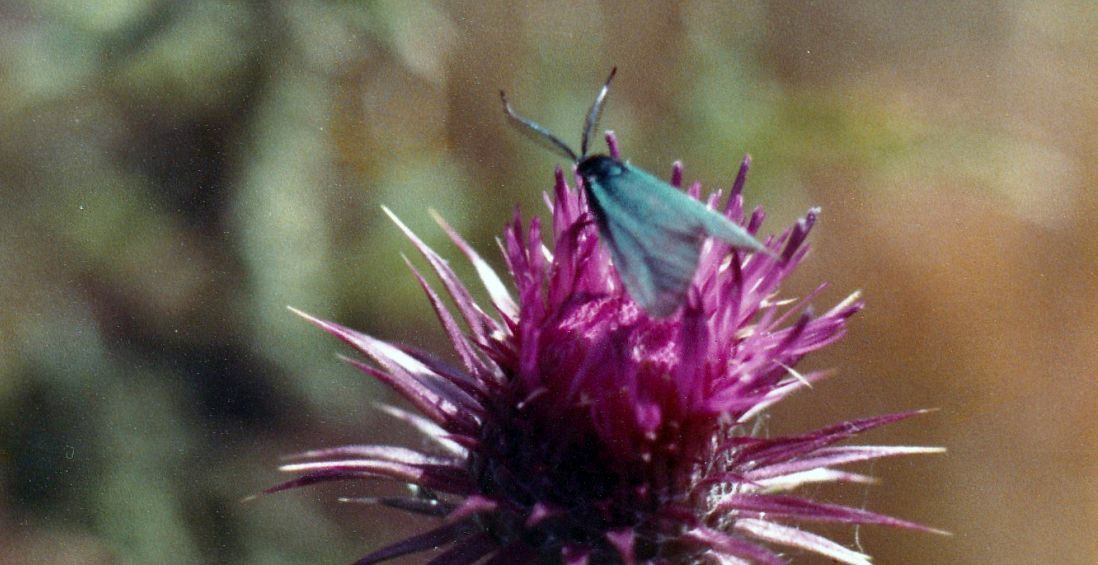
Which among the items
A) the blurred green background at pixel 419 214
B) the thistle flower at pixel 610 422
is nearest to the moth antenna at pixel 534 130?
the thistle flower at pixel 610 422

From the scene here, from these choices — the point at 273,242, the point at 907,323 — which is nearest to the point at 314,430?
the point at 273,242

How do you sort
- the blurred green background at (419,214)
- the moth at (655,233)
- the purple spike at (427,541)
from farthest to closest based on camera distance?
the blurred green background at (419,214), the purple spike at (427,541), the moth at (655,233)

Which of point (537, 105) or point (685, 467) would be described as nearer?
point (685, 467)

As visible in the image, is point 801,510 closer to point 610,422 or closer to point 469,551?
point 610,422

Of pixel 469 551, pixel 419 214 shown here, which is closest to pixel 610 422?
pixel 469 551

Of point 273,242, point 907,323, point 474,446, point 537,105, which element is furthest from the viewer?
point 907,323

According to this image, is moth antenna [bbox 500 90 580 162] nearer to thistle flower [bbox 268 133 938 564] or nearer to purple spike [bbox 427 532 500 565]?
thistle flower [bbox 268 133 938 564]

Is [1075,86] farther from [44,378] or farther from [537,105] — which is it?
[44,378]

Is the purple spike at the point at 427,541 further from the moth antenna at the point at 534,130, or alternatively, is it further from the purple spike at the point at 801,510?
the moth antenna at the point at 534,130
